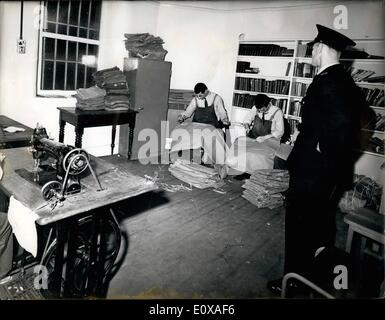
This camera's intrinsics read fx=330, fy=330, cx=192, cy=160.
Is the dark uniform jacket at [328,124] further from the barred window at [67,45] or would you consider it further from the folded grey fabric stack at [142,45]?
the barred window at [67,45]

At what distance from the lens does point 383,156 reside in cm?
474

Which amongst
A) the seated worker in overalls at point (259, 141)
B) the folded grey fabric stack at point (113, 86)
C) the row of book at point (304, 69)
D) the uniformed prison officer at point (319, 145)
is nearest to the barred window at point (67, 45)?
the folded grey fabric stack at point (113, 86)

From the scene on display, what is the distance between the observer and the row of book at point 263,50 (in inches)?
225

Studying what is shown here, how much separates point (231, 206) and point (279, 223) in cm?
63

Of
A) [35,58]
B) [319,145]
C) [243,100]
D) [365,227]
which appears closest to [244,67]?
[243,100]

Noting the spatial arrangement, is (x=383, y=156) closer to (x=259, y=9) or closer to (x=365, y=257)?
(x=365, y=257)

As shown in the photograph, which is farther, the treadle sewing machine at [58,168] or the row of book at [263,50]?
the row of book at [263,50]

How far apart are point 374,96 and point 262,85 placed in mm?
1937

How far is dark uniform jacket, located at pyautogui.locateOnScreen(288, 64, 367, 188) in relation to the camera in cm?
217

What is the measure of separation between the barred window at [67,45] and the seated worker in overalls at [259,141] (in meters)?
2.77

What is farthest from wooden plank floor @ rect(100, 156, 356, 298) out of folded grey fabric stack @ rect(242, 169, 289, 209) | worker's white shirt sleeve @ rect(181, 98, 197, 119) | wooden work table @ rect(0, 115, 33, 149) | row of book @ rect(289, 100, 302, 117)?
row of book @ rect(289, 100, 302, 117)

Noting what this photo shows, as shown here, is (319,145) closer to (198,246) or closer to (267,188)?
(198,246)

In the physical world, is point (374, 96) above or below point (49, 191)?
above

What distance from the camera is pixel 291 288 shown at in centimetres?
212
